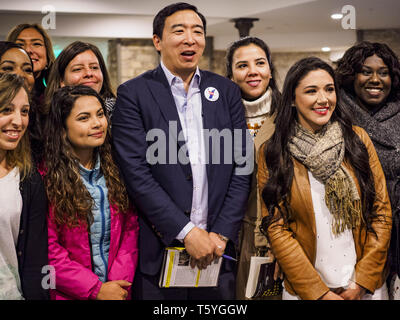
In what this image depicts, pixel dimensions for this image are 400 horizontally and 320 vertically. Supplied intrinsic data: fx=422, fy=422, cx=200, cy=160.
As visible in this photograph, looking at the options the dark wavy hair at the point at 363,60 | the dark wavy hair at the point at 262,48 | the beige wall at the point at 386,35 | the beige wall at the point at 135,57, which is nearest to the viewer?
the dark wavy hair at the point at 363,60

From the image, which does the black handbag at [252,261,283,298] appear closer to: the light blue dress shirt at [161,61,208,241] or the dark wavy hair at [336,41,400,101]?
the light blue dress shirt at [161,61,208,241]

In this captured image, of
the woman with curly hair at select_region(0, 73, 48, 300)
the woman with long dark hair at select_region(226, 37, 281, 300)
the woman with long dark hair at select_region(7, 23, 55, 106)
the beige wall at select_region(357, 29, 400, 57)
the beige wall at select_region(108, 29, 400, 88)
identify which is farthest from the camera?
the beige wall at select_region(108, 29, 400, 88)

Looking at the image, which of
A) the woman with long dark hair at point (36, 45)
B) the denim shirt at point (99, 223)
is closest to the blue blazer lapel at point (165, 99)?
the denim shirt at point (99, 223)

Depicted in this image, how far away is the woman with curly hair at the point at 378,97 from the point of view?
7.40ft

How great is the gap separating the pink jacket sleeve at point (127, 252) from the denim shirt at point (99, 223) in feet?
0.19

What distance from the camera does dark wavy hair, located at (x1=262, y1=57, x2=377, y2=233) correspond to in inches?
79.1

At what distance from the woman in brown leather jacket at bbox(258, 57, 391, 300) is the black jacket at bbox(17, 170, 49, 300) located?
1.04 meters

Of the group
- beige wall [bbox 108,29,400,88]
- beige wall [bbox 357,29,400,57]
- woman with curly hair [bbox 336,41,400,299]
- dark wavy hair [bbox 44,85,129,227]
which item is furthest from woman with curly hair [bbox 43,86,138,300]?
beige wall [bbox 108,29,400,88]

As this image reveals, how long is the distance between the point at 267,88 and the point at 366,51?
1.93 ft

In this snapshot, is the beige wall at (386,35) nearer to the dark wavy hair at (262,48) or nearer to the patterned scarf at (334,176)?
the dark wavy hair at (262,48)

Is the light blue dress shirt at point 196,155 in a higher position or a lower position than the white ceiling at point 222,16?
lower

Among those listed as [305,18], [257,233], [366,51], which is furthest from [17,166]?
[305,18]

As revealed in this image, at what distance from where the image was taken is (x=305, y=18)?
605 cm
